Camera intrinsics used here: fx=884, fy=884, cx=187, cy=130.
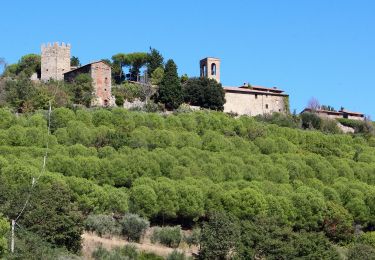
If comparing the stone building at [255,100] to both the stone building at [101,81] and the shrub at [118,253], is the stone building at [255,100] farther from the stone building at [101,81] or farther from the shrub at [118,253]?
the shrub at [118,253]

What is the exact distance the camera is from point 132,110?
2280 inches

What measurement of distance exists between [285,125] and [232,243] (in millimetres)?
27193

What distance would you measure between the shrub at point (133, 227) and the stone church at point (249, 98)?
2840cm

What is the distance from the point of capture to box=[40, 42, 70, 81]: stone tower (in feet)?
217

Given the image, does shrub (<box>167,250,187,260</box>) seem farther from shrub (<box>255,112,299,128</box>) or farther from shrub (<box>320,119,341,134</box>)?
shrub (<box>320,119,341,134</box>)

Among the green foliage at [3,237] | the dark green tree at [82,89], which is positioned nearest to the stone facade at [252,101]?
the dark green tree at [82,89]

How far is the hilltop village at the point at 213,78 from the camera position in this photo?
60656 millimetres

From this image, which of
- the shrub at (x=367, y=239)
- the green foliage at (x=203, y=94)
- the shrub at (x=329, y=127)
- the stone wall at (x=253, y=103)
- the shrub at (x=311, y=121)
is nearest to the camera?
the shrub at (x=367, y=239)

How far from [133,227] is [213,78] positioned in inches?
1273

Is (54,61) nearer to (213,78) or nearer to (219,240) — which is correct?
(213,78)

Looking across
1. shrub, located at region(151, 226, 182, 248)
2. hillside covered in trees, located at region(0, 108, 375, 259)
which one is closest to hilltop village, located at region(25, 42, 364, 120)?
hillside covered in trees, located at region(0, 108, 375, 259)

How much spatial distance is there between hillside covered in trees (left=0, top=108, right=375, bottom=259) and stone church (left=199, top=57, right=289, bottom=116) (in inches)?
315

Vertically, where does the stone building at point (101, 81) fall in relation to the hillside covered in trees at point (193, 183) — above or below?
above

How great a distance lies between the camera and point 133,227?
37562 mm
